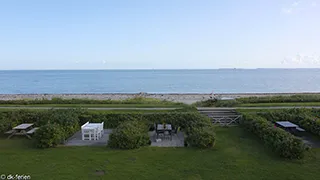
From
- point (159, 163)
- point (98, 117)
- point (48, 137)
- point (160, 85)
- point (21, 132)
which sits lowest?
point (159, 163)

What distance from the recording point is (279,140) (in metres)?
8.05

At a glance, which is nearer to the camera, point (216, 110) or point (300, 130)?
point (300, 130)

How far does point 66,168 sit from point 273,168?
274 inches

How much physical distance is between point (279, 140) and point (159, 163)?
192 inches

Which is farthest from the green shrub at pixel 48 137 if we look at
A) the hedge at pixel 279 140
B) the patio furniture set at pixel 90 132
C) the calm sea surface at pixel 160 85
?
the calm sea surface at pixel 160 85

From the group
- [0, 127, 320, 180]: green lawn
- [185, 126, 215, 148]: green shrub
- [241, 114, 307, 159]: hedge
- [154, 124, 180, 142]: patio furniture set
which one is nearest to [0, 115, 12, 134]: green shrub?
[0, 127, 320, 180]: green lawn

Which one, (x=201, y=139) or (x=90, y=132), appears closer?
(x=201, y=139)

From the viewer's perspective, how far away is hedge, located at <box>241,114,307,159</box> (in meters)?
7.54

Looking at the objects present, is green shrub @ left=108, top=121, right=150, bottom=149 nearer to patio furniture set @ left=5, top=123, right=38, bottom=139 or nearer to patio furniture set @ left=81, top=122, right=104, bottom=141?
patio furniture set @ left=81, top=122, right=104, bottom=141

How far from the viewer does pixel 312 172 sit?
6.50 m

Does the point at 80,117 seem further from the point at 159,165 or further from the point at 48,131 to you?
the point at 159,165

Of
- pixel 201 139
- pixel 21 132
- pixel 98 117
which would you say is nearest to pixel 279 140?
pixel 201 139

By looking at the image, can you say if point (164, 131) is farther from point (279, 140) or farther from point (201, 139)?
point (279, 140)

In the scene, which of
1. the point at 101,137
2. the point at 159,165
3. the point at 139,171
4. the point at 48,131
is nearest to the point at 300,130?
the point at 159,165
